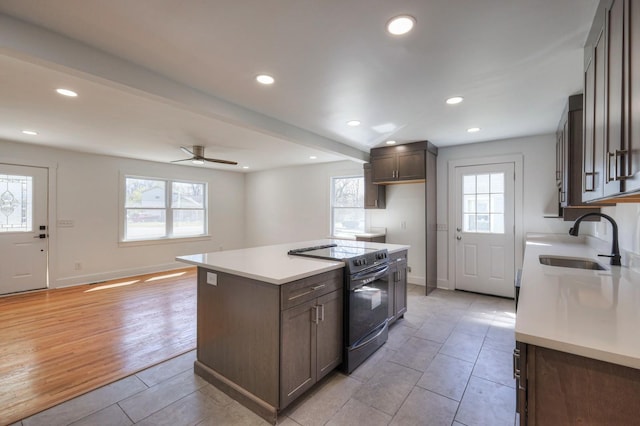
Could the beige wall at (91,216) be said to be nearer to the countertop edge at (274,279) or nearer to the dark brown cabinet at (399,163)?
the countertop edge at (274,279)

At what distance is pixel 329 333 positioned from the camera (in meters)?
2.24

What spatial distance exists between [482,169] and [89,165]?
6856 millimetres

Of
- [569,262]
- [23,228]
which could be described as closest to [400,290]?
[569,262]

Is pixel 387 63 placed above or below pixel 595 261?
above

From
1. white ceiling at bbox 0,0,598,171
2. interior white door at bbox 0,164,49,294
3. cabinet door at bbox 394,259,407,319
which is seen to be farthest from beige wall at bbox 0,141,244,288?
cabinet door at bbox 394,259,407,319

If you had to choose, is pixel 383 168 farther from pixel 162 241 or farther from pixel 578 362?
pixel 162 241

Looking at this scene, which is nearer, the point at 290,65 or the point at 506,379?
the point at 290,65

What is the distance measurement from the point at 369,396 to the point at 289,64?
8.24 ft

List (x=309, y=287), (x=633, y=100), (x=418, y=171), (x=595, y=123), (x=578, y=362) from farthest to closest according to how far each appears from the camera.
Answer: (x=418, y=171) < (x=309, y=287) < (x=595, y=123) < (x=633, y=100) < (x=578, y=362)

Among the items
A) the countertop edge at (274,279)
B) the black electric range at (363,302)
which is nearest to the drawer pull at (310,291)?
the countertop edge at (274,279)

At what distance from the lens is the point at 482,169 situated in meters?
4.53

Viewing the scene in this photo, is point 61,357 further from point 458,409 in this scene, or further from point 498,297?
point 498,297

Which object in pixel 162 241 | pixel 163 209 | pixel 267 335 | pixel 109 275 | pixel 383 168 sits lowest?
pixel 109 275

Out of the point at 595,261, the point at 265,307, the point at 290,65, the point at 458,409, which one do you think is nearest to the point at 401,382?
the point at 458,409
